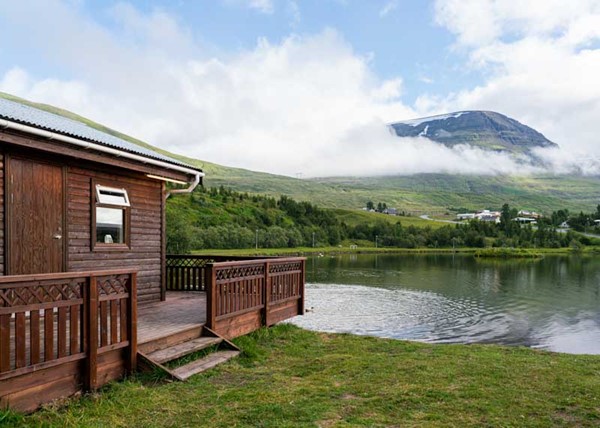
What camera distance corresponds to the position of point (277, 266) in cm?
1073

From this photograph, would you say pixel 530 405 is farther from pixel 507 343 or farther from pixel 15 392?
pixel 507 343

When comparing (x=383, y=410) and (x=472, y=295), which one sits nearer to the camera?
(x=383, y=410)

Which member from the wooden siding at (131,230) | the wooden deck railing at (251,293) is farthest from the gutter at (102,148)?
the wooden deck railing at (251,293)

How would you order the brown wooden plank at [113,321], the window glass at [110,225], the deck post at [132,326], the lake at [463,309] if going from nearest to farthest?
1. the brown wooden plank at [113,321]
2. the deck post at [132,326]
3. the window glass at [110,225]
4. the lake at [463,309]

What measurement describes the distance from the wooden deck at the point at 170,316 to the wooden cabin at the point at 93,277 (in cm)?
3

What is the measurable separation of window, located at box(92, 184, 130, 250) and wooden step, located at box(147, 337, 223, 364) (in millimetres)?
2758

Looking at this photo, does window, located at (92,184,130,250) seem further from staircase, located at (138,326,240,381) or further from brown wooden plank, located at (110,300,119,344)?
brown wooden plank, located at (110,300,119,344)

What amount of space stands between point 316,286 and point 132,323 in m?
32.4

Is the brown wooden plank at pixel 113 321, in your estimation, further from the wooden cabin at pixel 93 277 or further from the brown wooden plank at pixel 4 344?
the brown wooden plank at pixel 4 344

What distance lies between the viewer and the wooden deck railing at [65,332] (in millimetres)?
4957

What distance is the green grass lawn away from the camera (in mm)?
5223

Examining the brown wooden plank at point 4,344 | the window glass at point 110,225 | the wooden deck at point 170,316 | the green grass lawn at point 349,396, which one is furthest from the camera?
the window glass at point 110,225

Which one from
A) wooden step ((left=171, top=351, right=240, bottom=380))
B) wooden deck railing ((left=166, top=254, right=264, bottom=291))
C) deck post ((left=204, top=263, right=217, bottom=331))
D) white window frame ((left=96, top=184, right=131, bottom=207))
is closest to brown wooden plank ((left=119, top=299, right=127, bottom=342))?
wooden step ((left=171, top=351, right=240, bottom=380))

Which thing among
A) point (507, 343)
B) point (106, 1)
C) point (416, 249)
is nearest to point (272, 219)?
point (416, 249)
